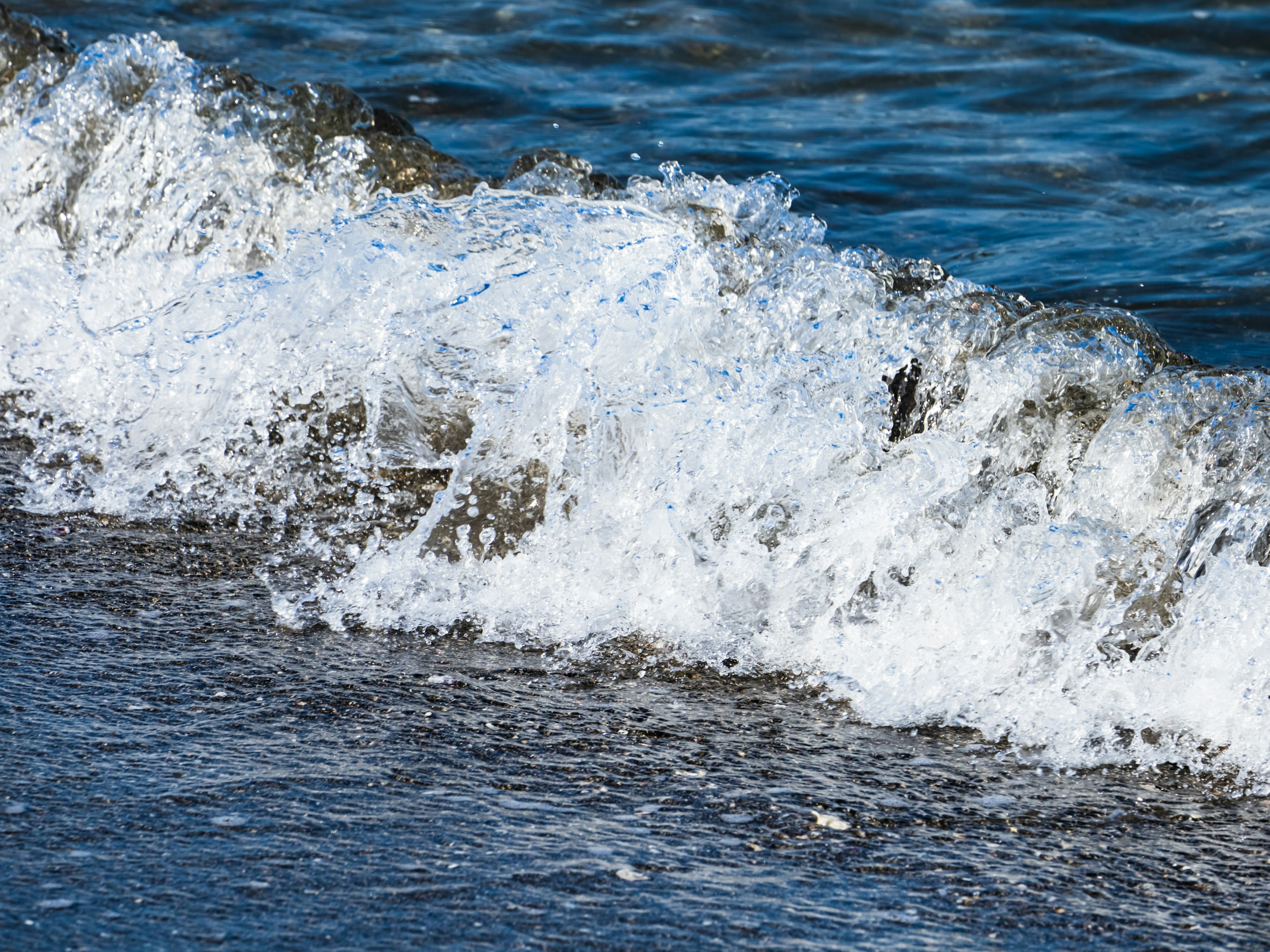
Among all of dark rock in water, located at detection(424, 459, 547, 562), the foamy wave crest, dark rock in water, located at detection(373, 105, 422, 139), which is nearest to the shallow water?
the foamy wave crest

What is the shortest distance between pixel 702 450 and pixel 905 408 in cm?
69

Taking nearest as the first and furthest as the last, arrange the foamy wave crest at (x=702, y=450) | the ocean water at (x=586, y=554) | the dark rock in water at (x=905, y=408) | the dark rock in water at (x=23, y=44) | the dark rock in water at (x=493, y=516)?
the ocean water at (x=586, y=554)
the foamy wave crest at (x=702, y=450)
the dark rock in water at (x=493, y=516)
the dark rock in water at (x=905, y=408)
the dark rock in water at (x=23, y=44)

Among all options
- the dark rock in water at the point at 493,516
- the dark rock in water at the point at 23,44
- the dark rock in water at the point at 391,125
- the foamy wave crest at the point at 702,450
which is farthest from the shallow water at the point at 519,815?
the dark rock in water at the point at 23,44

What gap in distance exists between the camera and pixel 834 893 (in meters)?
2.07

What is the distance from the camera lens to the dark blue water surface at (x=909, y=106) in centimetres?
571

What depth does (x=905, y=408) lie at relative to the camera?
373 centimetres

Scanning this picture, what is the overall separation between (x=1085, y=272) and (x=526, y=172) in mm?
2180

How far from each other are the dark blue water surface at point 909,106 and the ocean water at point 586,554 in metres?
0.13

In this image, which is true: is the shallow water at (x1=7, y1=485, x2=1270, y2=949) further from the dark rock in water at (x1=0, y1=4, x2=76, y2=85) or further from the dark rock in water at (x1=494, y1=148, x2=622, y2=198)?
the dark rock in water at (x1=0, y1=4, x2=76, y2=85)

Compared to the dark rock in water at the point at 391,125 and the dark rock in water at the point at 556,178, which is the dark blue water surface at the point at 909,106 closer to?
the dark rock in water at the point at 391,125

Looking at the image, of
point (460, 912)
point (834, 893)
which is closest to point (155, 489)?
point (460, 912)

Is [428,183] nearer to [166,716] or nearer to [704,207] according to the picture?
[704,207]

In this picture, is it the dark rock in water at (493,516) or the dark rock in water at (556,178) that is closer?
the dark rock in water at (493,516)

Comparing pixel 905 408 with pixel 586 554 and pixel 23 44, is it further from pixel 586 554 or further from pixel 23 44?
pixel 23 44
